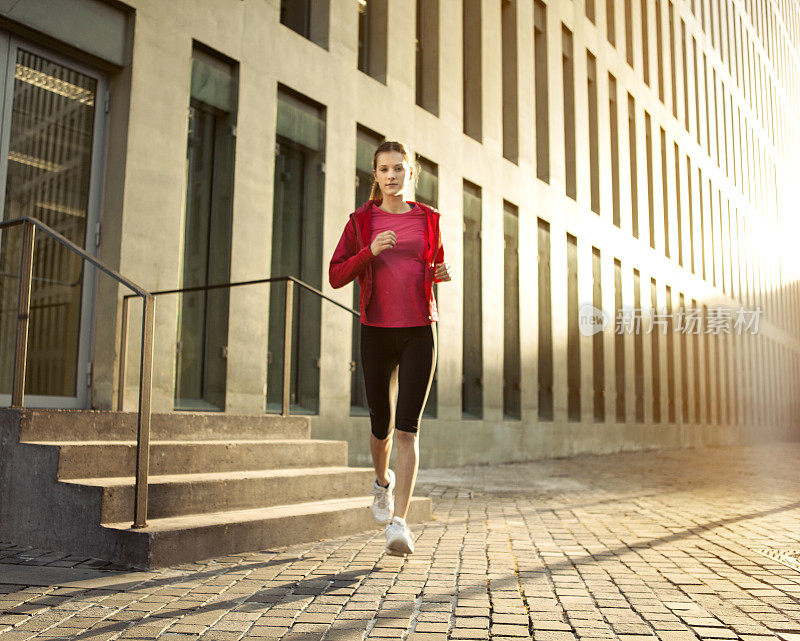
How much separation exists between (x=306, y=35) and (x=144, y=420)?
25.3ft

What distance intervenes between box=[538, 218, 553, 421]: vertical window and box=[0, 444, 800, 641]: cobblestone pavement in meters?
9.71

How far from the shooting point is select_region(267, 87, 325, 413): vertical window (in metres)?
10.0

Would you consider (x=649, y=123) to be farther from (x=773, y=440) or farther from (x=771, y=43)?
(x=771, y=43)

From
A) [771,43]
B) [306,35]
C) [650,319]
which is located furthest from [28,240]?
[771,43]

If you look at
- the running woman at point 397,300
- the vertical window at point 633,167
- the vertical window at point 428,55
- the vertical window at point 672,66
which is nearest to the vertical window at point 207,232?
the running woman at point 397,300

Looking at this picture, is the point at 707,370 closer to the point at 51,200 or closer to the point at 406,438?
the point at 51,200

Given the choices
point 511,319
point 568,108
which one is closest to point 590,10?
point 568,108

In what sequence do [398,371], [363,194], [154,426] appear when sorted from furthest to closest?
1. [363,194]
2. [154,426]
3. [398,371]

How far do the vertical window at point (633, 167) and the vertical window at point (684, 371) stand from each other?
4.67 metres

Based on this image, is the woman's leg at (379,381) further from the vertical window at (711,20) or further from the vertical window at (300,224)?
the vertical window at (711,20)

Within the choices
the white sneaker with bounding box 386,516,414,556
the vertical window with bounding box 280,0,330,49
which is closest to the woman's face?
the white sneaker with bounding box 386,516,414,556

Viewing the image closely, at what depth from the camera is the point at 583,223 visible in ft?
62.5

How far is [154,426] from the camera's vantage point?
19.2ft

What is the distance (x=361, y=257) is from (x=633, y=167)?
67.4 ft
